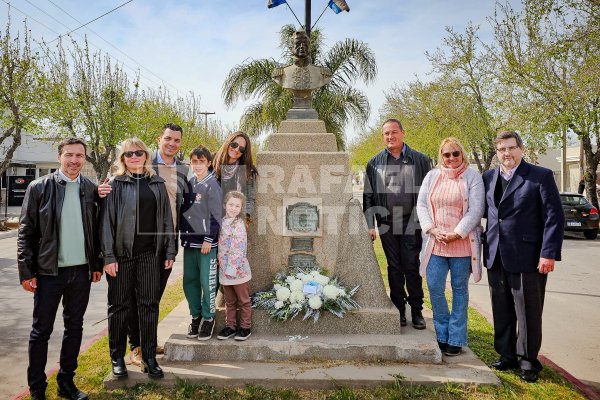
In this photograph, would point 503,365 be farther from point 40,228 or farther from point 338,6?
point 338,6

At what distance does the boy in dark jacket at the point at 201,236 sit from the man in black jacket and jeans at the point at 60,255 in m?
0.82

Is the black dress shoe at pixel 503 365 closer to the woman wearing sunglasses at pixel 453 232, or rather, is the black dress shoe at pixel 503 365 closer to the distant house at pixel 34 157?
the woman wearing sunglasses at pixel 453 232

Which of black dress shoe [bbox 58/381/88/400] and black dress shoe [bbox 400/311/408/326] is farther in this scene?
black dress shoe [bbox 400/311/408/326]

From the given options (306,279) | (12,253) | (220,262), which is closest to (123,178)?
(220,262)

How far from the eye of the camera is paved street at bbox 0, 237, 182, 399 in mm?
3736

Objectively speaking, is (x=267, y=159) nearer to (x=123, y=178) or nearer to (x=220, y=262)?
(x=220, y=262)

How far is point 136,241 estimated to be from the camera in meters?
3.46

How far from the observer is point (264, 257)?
Result: 4.57m

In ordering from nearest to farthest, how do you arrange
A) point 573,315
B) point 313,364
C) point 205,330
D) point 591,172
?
1. point 313,364
2. point 205,330
3. point 573,315
4. point 591,172

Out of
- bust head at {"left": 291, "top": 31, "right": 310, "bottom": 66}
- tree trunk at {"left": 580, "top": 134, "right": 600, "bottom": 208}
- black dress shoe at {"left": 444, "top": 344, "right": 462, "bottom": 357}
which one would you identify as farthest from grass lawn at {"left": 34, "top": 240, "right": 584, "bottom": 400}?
tree trunk at {"left": 580, "top": 134, "right": 600, "bottom": 208}

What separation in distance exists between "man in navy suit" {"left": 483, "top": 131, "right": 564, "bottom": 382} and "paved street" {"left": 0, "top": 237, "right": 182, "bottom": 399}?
426 cm

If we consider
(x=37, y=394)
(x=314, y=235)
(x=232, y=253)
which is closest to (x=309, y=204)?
(x=314, y=235)

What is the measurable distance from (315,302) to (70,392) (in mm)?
2186

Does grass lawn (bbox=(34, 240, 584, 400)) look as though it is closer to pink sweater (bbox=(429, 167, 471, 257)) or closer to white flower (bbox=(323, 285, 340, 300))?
white flower (bbox=(323, 285, 340, 300))
